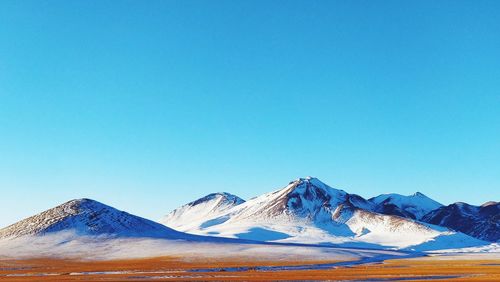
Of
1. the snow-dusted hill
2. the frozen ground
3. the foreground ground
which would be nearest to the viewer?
the foreground ground

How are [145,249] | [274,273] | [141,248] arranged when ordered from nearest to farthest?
[274,273], [145,249], [141,248]

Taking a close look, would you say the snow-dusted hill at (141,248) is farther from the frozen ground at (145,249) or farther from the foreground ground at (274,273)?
the foreground ground at (274,273)

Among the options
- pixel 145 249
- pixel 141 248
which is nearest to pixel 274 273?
pixel 145 249

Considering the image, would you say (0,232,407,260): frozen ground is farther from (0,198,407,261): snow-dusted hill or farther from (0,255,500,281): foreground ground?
(0,255,500,281): foreground ground

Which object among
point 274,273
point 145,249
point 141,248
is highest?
point 141,248

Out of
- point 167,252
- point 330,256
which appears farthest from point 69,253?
point 330,256

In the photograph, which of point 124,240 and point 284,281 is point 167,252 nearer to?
point 124,240

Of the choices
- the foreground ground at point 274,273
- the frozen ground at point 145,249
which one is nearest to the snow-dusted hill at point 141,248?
the frozen ground at point 145,249

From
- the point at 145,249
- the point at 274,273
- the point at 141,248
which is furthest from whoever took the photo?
the point at 141,248

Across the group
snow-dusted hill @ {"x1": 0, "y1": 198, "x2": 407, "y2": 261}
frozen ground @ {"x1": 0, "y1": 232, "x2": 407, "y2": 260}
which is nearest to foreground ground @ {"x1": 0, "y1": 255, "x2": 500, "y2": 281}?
frozen ground @ {"x1": 0, "y1": 232, "x2": 407, "y2": 260}

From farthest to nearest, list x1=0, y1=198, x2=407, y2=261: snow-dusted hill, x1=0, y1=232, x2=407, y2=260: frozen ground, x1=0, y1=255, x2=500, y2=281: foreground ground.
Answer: x1=0, y1=198, x2=407, y2=261: snow-dusted hill, x1=0, y1=232, x2=407, y2=260: frozen ground, x1=0, y1=255, x2=500, y2=281: foreground ground

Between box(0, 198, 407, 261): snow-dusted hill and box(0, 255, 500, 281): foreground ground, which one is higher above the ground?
box(0, 198, 407, 261): snow-dusted hill

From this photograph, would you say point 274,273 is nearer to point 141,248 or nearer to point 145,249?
point 145,249

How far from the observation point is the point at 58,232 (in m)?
199
